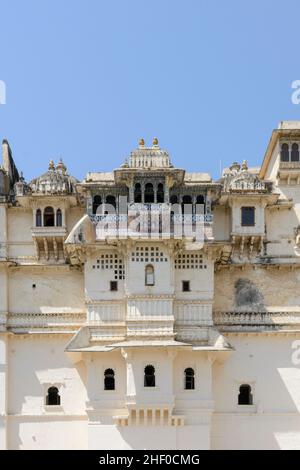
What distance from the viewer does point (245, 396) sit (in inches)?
1283

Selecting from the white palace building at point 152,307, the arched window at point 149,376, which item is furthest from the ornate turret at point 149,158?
the arched window at point 149,376

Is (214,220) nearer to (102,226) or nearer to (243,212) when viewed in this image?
(243,212)

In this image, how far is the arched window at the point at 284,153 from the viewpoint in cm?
3366

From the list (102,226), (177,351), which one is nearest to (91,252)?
(102,226)

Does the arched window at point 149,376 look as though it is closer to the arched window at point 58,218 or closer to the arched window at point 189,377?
the arched window at point 189,377

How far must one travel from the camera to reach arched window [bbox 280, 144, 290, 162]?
33.7 m

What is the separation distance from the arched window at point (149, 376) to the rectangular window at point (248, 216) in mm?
5995

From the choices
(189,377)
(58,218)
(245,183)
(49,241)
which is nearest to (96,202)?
(58,218)

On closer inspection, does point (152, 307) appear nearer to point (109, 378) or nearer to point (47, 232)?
point (109, 378)

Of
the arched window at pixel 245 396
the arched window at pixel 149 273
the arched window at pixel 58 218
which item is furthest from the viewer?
the arched window at pixel 58 218

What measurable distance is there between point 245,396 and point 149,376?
11.7 feet

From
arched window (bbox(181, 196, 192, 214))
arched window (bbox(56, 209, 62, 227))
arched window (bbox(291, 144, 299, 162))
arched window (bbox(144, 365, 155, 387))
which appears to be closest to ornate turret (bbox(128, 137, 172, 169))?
arched window (bbox(181, 196, 192, 214))

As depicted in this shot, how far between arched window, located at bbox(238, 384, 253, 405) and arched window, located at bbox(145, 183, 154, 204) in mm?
7010

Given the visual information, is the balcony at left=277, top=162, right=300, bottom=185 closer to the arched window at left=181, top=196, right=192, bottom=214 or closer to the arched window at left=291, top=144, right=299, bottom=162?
the arched window at left=291, top=144, right=299, bottom=162
